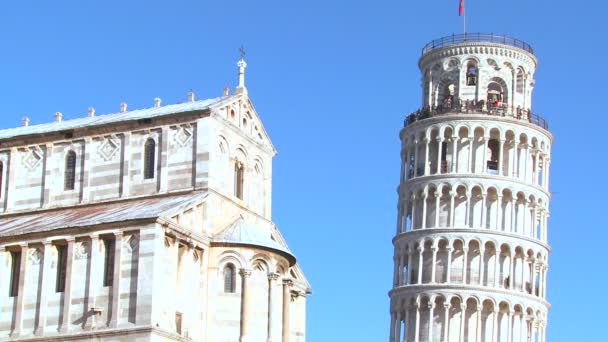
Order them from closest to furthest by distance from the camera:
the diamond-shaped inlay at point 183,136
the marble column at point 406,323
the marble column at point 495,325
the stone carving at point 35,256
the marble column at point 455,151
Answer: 1. the stone carving at point 35,256
2. the diamond-shaped inlay at point 183,136
3. the marble column at point 495,325
4. the marble column at point 406,323
5. the marble column at point 455,151

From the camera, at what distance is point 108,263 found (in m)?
60.8

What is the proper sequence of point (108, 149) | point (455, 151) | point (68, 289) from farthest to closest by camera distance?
point (455, 151), point (108, 149), point (68, 289)

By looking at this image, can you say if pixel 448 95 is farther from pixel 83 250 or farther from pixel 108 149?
pixel 83 250

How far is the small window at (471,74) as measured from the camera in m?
116

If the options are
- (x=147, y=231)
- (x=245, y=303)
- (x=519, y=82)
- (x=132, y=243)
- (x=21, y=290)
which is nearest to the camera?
(x=147, y=231)

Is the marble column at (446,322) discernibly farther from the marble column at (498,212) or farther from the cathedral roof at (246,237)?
the cathedral roof at (246,237)

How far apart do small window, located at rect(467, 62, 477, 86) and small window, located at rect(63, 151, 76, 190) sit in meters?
52.9

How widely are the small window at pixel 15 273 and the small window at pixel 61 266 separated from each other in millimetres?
2192

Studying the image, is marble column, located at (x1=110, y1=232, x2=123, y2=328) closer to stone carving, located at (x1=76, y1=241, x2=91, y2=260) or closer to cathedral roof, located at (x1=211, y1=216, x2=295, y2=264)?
stone carving, located at (x1=76, y1=241, x2=91, y2=260)

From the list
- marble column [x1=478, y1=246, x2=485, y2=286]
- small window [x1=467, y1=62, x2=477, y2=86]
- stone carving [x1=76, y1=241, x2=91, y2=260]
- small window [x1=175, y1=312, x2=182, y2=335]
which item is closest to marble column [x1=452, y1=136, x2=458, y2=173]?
small window [x1=467, y1=62, x2=477, y2=86]

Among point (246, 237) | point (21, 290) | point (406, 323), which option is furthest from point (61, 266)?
point (406, 323)

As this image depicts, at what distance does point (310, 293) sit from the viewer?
242 feet

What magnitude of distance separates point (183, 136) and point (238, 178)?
400 cm

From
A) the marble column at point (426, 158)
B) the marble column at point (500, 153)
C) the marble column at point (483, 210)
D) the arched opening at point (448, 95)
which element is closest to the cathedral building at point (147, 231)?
the marble column at point (483, 210)
